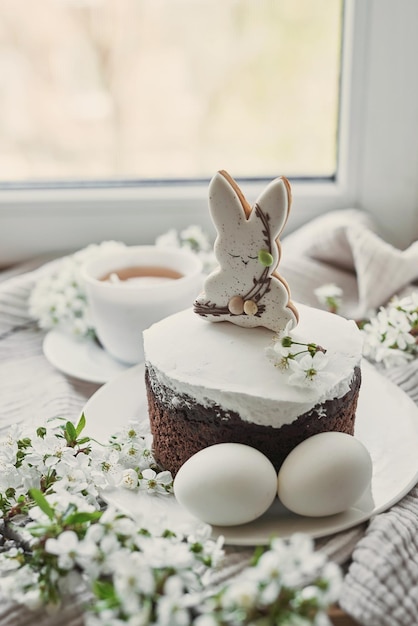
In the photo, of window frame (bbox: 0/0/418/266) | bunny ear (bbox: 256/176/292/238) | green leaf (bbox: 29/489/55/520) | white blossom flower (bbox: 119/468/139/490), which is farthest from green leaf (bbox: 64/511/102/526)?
window frame (bbox: 0/0/418/266)

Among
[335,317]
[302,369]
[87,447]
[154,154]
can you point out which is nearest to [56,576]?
[87,447]

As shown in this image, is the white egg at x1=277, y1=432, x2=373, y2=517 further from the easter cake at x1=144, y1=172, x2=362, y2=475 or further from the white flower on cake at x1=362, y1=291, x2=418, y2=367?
the white flower on cake at x1=362, y1=291, x2=418, y2=367

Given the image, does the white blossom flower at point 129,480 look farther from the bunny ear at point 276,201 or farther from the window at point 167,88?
the window at point 167,88

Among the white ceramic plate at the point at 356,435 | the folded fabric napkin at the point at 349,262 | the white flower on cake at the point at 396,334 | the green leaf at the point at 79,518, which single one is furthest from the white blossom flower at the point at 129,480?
the folded fabric napkin at the point at 349,262

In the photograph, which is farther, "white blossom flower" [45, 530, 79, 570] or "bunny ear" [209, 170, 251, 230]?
"bunny ear" [209, 170, 251, 230]

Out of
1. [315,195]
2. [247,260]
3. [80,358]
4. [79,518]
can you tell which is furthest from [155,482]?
[315,195]

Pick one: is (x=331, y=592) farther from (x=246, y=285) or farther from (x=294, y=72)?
(x=294, y=72)
